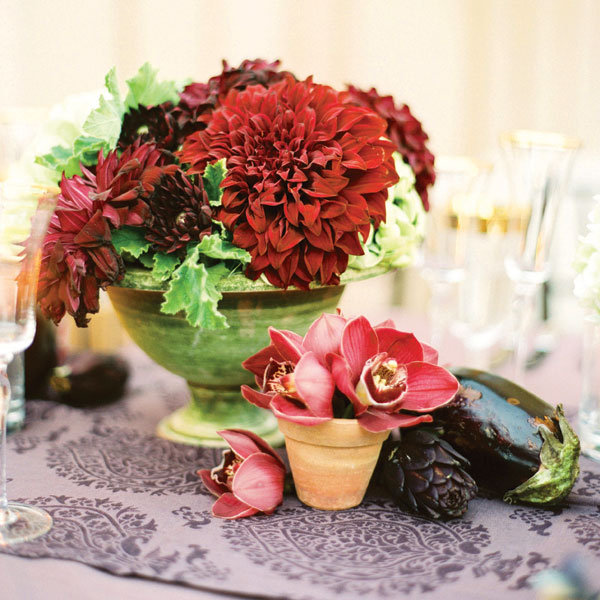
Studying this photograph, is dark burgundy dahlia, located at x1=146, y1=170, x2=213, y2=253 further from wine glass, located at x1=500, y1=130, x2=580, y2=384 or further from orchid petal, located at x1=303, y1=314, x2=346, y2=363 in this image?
wine glass, located at x1=500, y1=130, x2=580, y2=384

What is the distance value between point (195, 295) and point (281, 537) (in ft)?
0.71

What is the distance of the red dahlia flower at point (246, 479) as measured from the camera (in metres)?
0.62

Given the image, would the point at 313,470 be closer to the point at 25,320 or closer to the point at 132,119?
the point at 25,320

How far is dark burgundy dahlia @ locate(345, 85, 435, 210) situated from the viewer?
32.2 inches

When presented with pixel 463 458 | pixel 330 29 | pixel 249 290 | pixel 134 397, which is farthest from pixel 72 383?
pixel 330 29

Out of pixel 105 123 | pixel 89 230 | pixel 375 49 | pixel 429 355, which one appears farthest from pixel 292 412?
pixel 375 49

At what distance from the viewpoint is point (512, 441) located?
0.65m

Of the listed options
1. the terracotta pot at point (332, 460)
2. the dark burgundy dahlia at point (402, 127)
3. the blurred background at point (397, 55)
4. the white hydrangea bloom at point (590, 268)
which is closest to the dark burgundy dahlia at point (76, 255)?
the terracotta pot at point (332, 460)

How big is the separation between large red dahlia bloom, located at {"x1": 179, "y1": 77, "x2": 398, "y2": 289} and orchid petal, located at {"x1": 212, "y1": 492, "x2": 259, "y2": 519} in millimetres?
194

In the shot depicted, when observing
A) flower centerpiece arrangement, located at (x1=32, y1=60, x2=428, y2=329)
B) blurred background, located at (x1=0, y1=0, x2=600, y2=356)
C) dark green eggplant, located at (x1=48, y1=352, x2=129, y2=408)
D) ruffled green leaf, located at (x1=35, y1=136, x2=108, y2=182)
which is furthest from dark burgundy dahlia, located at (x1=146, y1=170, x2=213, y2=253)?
blurred background, located at (x1=0, y1=0, x2=600, y2=356)

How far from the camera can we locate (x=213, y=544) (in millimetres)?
576

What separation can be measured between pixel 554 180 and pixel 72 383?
61 cm

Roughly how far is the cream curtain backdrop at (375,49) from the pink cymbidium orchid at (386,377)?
1.63m

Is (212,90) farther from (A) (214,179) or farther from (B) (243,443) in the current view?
(B) (243,443)
